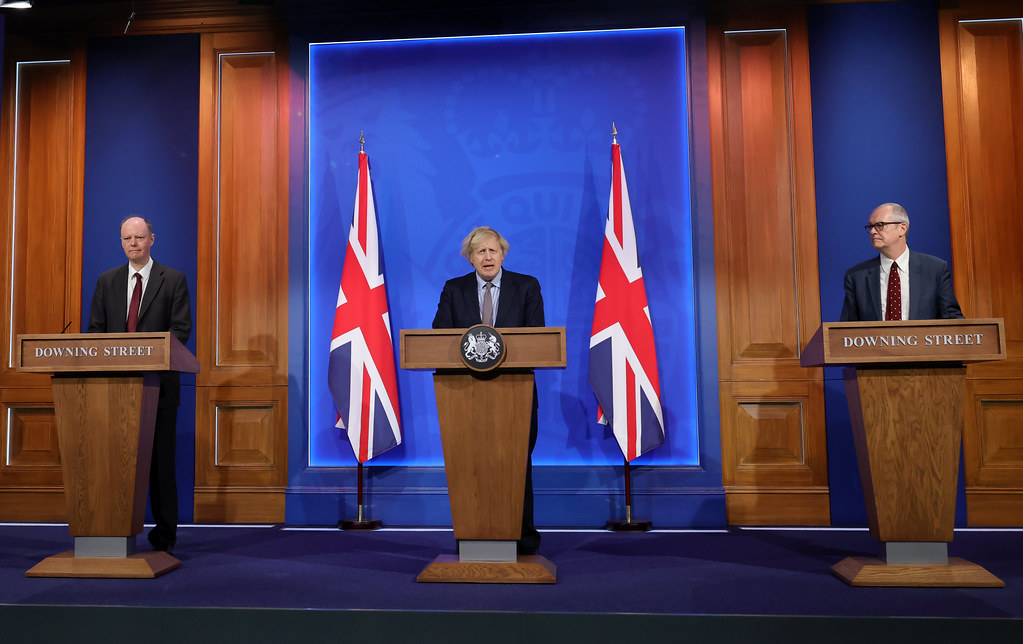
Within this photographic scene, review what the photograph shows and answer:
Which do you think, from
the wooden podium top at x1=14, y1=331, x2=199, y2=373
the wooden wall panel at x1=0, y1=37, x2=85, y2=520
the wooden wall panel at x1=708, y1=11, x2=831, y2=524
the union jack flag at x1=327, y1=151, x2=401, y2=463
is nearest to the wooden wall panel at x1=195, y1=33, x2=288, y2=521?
the union jack flag at x1=327, y1=151, x2=401, y2=463

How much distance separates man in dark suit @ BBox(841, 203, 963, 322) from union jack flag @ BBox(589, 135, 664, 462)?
1.14 m

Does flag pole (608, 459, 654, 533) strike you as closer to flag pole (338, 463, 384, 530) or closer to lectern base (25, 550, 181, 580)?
flag pole (338, 463, 384, 530)

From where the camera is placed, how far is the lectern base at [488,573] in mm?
3039

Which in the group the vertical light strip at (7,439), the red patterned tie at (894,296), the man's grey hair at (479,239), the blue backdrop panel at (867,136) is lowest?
the vertical light strip at (7,439)

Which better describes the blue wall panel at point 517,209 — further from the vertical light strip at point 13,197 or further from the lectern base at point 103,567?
the vertical light strip at point 13,197

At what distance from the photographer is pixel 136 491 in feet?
10.8

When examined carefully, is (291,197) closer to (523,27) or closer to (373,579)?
Answer: (523,27)

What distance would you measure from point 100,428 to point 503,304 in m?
1.82

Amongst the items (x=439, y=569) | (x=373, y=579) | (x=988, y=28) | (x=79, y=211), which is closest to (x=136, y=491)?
(x=373, y=579)

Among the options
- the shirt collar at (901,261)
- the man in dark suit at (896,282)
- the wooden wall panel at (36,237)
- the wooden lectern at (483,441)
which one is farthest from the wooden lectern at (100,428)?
the shirt collar at (901,261)

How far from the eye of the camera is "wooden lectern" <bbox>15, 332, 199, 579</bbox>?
3.26m

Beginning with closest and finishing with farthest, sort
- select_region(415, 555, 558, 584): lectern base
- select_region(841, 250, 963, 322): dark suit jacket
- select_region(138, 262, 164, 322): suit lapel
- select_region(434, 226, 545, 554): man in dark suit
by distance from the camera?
select_region(415, 555, 558, 584): lectern base < select_region(841, 250, 963, 322): dark suit jacket < select_region(434, 226, 545, 554): man in dark suit < select_region(138, 262, 164, 322): suit lapel

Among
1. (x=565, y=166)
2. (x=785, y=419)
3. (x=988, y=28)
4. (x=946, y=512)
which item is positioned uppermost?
(x=988, y=28)

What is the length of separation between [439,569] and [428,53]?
3.29m
